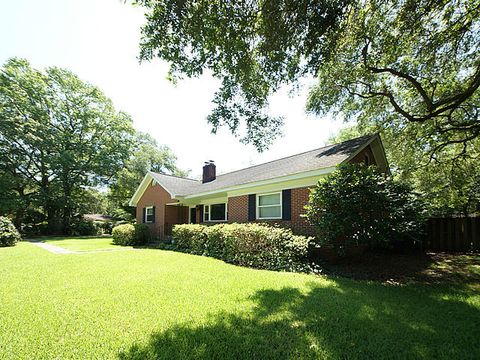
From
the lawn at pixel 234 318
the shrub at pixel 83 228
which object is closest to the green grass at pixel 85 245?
the lawn at pixel 234 318

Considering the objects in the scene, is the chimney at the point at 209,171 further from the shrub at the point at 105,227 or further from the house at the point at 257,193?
the shrub at the point at 105,227

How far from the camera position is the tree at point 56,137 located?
23953 millimetres

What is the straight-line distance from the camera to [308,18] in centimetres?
553

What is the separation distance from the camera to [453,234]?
9992 millimetres

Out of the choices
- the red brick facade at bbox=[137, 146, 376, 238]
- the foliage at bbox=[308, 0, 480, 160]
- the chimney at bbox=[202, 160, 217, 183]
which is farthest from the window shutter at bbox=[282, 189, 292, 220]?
the chimney at bbox=[202, 160, 217, 183]

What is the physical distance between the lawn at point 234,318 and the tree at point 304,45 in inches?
199

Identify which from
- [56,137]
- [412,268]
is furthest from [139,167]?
[412,268]

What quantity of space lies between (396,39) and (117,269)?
473 inches

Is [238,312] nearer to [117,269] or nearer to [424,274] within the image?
[117,269]

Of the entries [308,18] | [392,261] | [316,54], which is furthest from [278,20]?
[392,261]

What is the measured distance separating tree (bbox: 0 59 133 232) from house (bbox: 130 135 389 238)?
11.8 metres

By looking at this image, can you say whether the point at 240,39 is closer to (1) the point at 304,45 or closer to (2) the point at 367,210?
(1) the point at 304,45

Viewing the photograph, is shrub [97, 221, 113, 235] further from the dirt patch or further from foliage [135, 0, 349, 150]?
the dirt patch

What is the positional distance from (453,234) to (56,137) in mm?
34275
